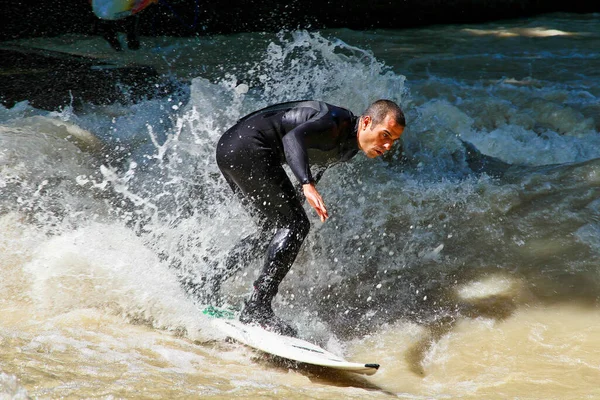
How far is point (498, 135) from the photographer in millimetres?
7324

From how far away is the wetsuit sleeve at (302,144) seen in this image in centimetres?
366

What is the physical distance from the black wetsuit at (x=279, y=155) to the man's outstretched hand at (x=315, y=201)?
0.23 metres

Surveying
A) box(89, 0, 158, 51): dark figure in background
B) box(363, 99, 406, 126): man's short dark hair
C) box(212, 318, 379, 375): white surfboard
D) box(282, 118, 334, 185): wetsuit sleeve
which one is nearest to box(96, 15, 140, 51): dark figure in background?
box(89, 0, 158, 51): dark figure in background

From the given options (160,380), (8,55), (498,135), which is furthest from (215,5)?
(160,380)

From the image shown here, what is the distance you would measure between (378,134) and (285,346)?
1.25m

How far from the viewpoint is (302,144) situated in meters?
3.76

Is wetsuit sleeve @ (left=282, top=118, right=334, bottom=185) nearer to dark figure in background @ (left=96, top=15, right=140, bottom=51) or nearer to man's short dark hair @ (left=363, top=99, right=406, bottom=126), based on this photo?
man's short dark hair @ (left=363, top=99, right=406, bottom=126)

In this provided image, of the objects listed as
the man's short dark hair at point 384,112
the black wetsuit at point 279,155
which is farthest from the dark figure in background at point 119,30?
the man's short dark hair at point 384,112

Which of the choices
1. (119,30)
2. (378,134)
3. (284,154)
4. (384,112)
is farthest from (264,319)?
(119,30)

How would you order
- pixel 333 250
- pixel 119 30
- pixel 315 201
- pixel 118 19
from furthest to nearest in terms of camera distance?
pixel 119 30, pixel 118 19, pixel 333 250, pixel 315 201

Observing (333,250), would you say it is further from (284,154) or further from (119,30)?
(119,30)

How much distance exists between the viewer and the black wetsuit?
386 centimetres

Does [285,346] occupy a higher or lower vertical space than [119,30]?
lower

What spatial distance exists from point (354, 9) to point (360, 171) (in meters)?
7.70
